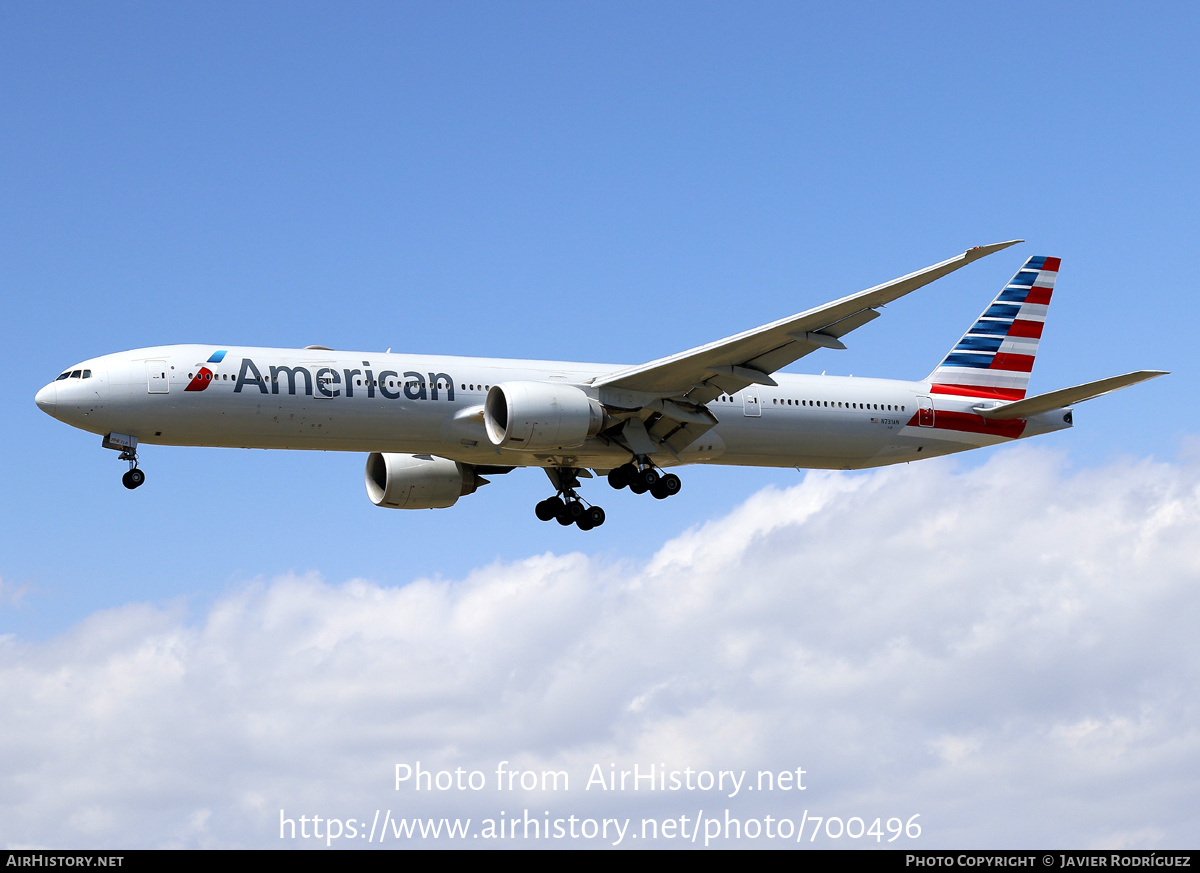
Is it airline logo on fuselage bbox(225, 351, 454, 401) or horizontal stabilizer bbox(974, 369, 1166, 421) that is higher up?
horizontal stabilizer bbox(974, 369, 1166, 421)

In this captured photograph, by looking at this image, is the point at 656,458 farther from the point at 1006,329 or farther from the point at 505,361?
the point at 1006,329

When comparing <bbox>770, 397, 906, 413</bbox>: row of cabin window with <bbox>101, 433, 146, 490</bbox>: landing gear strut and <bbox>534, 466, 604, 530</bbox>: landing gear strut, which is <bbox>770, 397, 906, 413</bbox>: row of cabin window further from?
<bbox>101, 433, 146, 490</bbox>: landing gear strut

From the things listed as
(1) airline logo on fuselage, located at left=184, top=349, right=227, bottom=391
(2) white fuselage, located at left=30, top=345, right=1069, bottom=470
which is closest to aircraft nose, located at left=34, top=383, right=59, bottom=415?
(2) white fuselage, located at left=30, top=345, right=1069, bottom=470

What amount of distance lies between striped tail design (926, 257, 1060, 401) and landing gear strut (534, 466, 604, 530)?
10.4 meters

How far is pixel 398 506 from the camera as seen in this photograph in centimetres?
4003

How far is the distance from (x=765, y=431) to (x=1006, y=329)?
9982 mm

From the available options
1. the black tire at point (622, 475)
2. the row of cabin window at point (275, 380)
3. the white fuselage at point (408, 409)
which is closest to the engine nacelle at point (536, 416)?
the white fuselage at point (408, 409)

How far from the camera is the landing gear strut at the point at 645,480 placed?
36250mm

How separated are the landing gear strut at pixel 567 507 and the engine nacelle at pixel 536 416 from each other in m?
5.62

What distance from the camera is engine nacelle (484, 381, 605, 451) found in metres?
32.5

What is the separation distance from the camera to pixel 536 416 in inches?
1282
